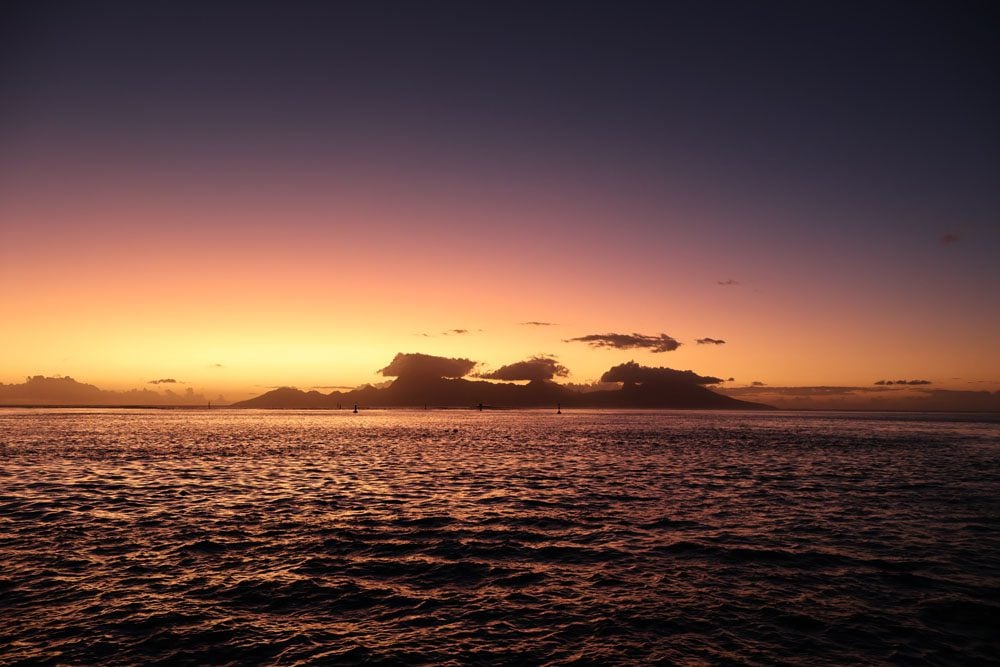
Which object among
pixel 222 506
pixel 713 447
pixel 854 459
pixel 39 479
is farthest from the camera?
pixel 713 447

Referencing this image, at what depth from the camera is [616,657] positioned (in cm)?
1478

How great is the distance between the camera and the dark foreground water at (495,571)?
15.4m

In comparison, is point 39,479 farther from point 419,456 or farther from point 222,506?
point 419,456

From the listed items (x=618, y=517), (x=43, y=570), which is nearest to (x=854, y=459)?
(x=618, y=517)

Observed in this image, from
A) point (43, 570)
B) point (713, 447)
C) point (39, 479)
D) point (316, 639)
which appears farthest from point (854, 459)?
point (39, 479)

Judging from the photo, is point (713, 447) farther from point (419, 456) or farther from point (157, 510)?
point (157, 510)

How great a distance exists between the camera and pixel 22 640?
15109 millimetres

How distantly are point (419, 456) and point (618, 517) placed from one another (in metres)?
40.1

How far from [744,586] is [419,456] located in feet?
170

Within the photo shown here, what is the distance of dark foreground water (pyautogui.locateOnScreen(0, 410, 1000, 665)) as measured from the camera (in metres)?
15.4

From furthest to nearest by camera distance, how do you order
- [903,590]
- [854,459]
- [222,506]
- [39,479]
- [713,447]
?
1. [713,447]
2. [854,459]
3. [39,479]
4. [222,506]
5. [903,590]

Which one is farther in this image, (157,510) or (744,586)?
(157,510)

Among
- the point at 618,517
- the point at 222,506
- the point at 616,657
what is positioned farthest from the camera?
the point at 222,506

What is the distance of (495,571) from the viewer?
2194 centimetres
